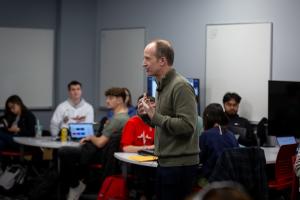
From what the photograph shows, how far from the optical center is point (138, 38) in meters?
7.95

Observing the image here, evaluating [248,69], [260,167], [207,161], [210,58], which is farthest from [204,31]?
[260,167]

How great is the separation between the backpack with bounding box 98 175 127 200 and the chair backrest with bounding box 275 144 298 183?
141 centimetres

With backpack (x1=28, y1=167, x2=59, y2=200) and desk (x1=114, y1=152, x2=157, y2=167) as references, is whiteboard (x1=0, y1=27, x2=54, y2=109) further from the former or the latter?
desk (x1=114, y1=152, x2=157, y2=167)

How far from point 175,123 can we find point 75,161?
113 inches

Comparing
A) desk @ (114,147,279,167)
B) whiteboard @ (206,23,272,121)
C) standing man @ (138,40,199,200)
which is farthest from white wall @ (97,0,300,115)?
standing man @ (138,40,199,200)

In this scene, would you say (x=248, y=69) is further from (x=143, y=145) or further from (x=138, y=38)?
(x=143, y=145)

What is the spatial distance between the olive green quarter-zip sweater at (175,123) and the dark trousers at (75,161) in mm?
2394

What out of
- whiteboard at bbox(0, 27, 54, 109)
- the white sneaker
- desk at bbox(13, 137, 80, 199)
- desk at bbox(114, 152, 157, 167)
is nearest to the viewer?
desk at bbox(114, 152, 157, 167)

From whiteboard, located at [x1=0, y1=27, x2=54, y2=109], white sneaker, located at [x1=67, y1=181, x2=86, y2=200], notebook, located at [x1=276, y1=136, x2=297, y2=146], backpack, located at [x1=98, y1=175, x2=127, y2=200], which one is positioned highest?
whiteboard, located at [x1=0, y1=27, x2=54, y2=109]

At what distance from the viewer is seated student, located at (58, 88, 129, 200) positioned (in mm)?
5207

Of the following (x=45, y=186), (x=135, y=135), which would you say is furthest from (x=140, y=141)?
(x=45, y=186)

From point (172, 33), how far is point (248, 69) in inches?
53.4

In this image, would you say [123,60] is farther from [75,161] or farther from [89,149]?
[89,149]

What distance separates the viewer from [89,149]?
5305 millimetres
